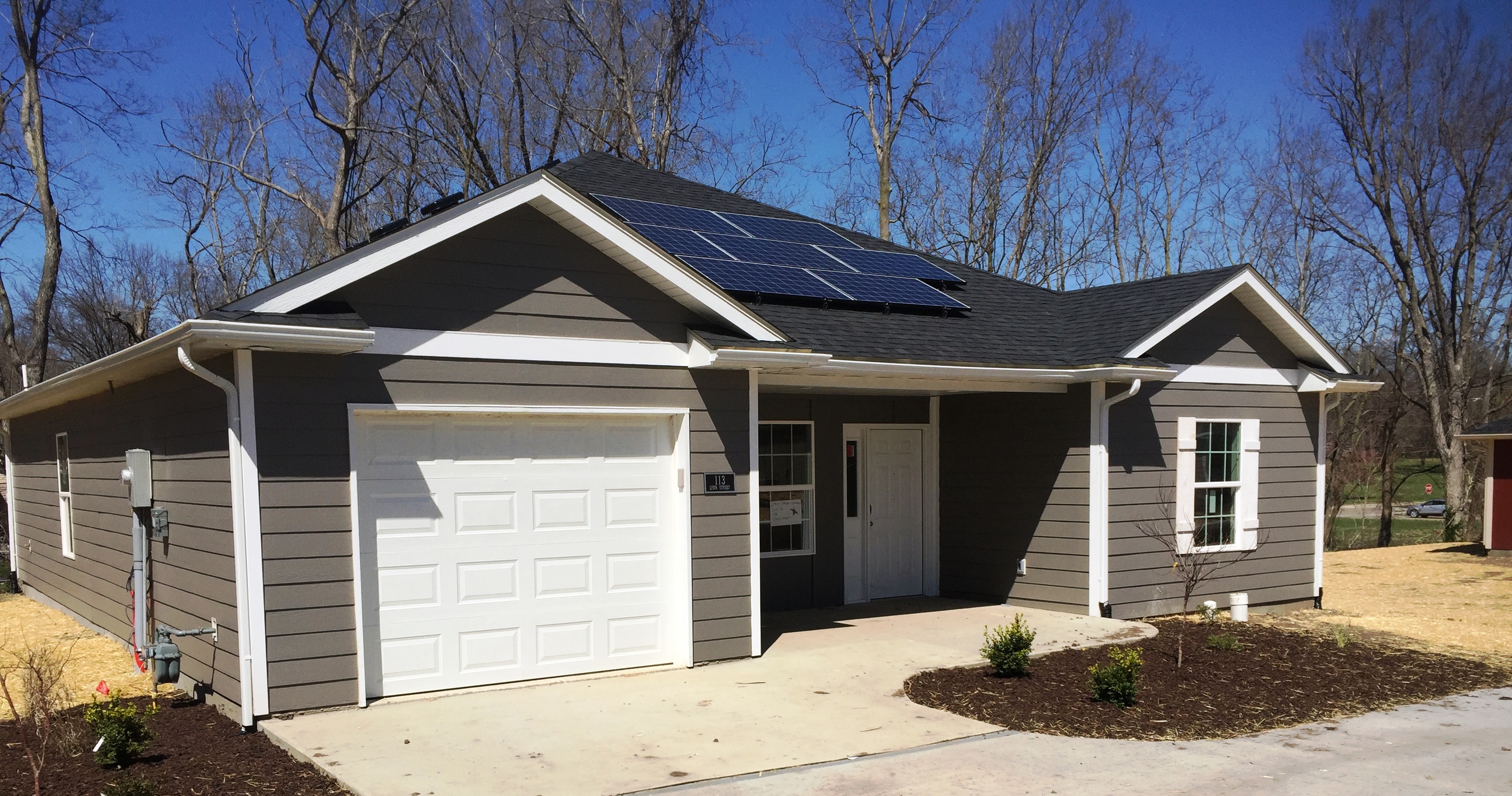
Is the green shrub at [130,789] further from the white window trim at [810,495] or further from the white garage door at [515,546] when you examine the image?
the white window trim at [810,495]

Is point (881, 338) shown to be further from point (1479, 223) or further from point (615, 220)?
point (1479, 223)

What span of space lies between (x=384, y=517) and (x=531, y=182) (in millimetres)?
2655

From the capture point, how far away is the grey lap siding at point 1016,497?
11180mm

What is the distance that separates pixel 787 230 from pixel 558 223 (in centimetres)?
569

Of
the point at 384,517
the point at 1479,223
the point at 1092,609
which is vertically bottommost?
the point at 1092,609

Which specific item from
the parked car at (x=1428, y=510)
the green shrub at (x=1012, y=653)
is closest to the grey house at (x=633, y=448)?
the green shrub at (x=1012, y=653)

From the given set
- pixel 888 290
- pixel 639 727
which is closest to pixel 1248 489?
pixel 888 290

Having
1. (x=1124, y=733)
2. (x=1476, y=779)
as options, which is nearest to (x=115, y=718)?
(x=1124, y=733)

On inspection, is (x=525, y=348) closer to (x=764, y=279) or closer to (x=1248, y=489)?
(x=764, y=279)

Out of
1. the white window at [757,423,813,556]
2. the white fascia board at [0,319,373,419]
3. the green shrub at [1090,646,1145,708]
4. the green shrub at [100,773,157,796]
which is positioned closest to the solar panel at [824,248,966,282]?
the white window at [757,423,813,556]

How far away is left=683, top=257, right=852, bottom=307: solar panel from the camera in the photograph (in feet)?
34.3

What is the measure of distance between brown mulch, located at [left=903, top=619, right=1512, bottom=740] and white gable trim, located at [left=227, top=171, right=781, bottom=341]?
Result: 3.33m

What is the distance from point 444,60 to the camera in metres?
22.1

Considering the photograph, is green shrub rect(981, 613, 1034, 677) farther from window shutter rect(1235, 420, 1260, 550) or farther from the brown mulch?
window shutter rect(1235, 420, 1260, 550)
